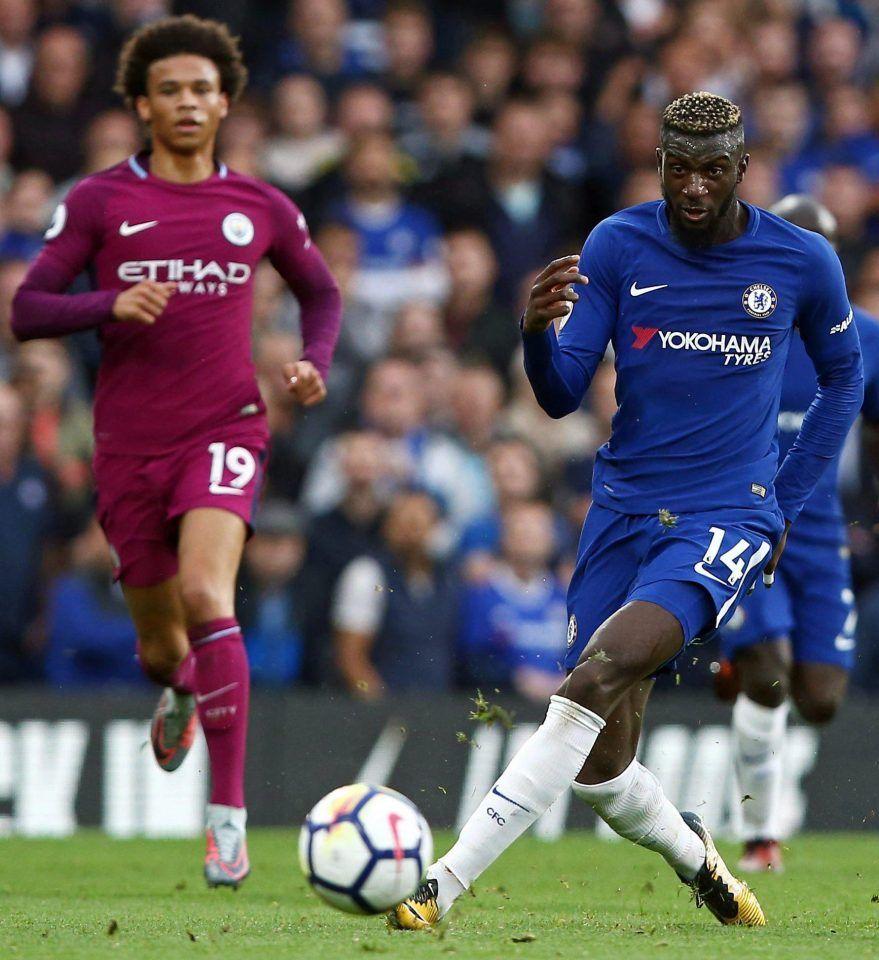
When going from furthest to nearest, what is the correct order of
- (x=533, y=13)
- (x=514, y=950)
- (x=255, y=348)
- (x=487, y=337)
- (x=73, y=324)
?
(x=533, y=13)
(x=487, y=337)
(x=255, y=348)
(x=73, y=324)
(x=514, y=950)

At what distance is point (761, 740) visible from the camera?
8.62 meters

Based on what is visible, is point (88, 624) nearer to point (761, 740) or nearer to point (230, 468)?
point (230, 468)

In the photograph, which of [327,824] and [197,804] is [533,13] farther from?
[327,824]

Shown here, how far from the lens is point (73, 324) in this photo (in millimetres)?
7125

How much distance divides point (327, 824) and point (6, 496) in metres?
5.87

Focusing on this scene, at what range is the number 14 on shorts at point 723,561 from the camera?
5.79 m

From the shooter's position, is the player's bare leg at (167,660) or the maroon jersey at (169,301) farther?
the player's bare leg at (167,660)

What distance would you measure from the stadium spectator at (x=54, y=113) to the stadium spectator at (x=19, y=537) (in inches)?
101

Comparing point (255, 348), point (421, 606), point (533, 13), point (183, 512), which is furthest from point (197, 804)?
point (533, 13)

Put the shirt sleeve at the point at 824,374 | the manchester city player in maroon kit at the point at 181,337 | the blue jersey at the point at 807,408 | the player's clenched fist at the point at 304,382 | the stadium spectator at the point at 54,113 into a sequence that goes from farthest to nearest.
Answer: the stadium spectator at the point at 54,113 → the blue jersey at the point at 807,408 → the player's clenched fist at the point at 304,382 → the manchester city player in maroon kit at the point at 181,337 → the shirt sleeve at the point at 824,374

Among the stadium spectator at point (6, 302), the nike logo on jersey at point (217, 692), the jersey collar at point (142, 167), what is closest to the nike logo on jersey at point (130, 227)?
the jersey collar at point (142, 167)

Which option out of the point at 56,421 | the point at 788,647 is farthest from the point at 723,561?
the point at 56,421

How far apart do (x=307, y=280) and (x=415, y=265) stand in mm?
5312

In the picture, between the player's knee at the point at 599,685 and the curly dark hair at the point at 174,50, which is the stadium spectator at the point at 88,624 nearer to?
the curly dark hair at the point at 174,50
